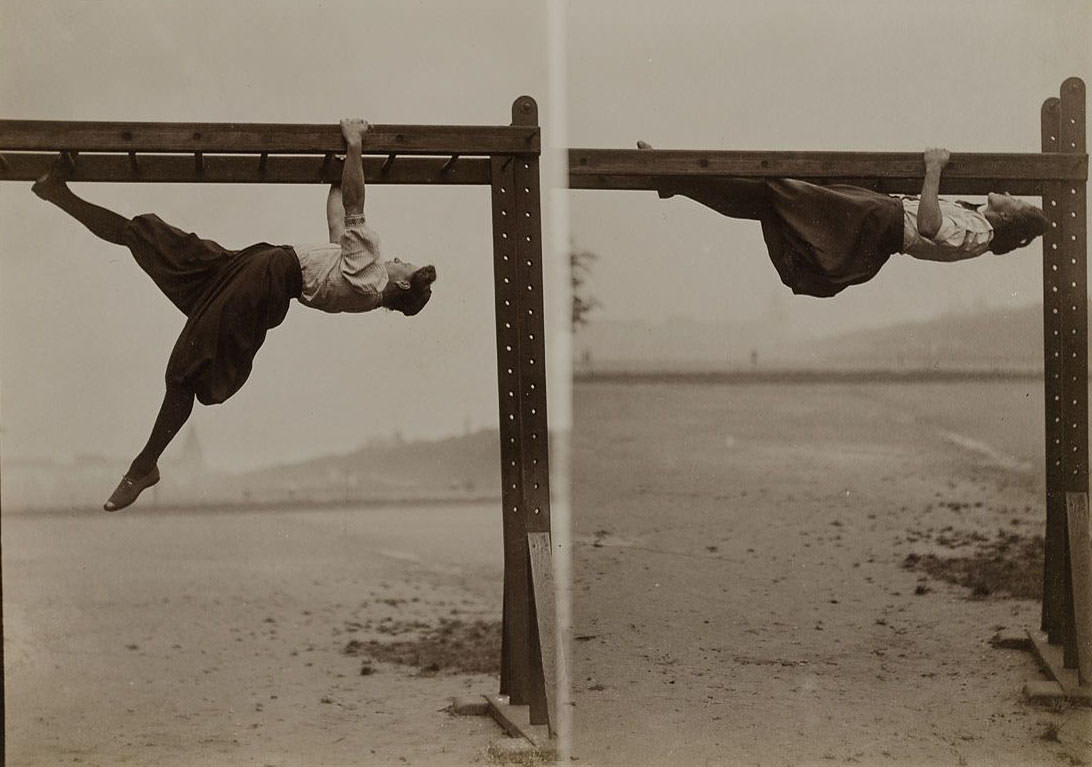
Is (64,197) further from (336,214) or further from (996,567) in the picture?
(996,567)

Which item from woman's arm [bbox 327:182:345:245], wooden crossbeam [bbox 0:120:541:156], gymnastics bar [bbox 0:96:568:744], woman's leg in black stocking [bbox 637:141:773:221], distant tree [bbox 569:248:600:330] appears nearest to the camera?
wooden crossbeam [bbox 0:120:541:156]

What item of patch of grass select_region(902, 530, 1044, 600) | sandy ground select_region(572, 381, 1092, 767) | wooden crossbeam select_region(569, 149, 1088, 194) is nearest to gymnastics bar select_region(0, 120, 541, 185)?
wooden crossbeam select_region(569, 149, 1088, 194)

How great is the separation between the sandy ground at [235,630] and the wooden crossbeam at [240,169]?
277 cm

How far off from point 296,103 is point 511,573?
4684 mm

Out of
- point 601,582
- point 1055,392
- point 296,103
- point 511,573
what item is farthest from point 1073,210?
point 296,103

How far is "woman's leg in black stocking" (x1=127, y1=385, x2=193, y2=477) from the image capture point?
605 cm

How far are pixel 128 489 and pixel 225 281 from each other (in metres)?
1.04

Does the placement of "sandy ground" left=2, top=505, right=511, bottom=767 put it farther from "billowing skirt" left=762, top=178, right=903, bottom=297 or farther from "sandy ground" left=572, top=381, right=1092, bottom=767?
"billowing skirt" left=762, top=178, right=903, bottom=297

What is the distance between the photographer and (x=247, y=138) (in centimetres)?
596

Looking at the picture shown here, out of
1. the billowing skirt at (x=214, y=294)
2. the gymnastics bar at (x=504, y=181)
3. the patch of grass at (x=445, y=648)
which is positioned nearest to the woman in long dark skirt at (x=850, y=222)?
the gymnastics bar at (x=504, y=181)

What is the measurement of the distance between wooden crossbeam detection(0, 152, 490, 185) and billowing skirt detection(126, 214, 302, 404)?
10.1 inches

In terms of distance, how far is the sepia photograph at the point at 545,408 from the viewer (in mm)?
6309

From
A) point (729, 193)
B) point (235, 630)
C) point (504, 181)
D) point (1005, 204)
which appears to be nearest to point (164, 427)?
point (504, 181)

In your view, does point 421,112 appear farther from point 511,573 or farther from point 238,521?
point 511,573
